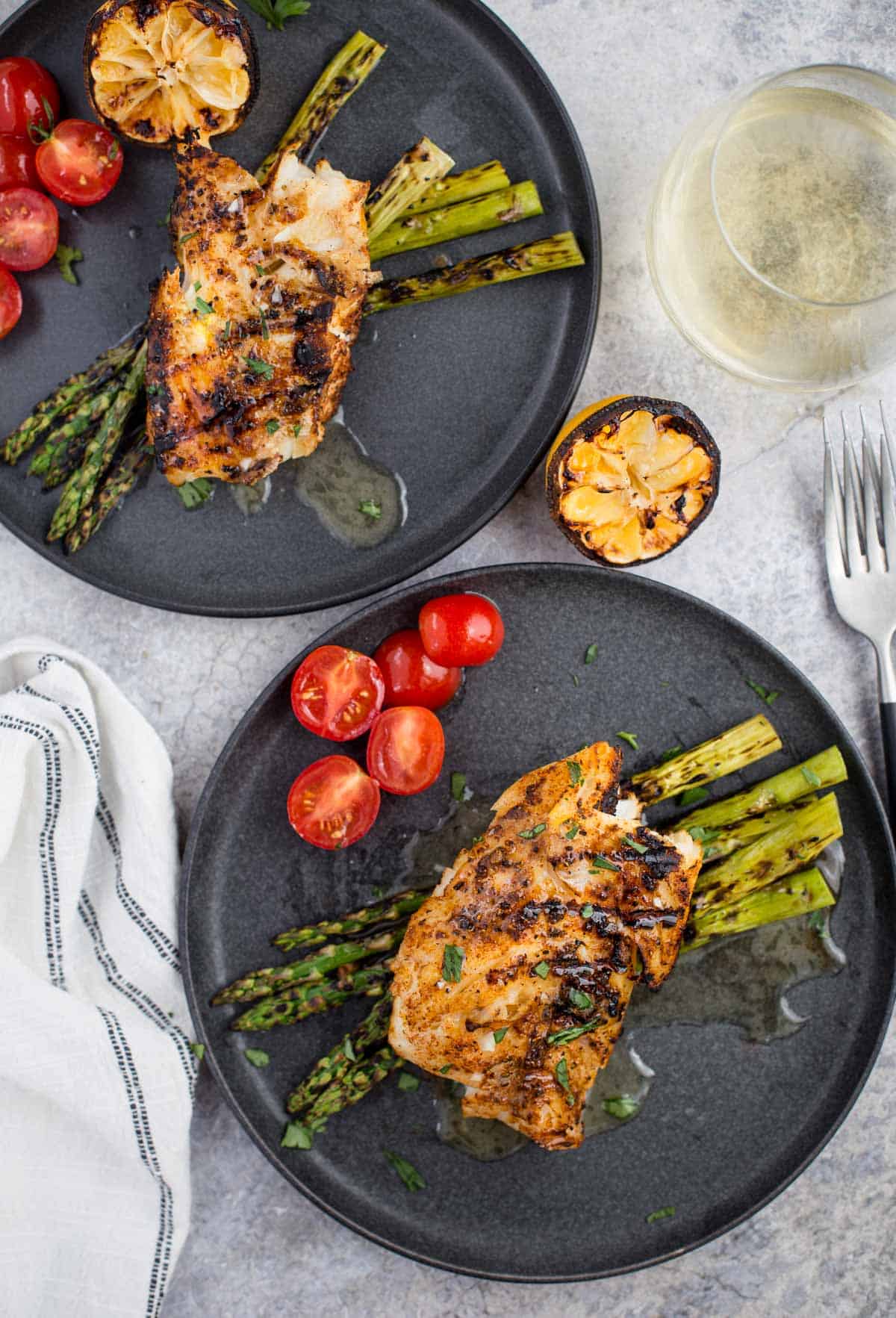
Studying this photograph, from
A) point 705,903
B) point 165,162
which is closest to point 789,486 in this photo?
point 705,903

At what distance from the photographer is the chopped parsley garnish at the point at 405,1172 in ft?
12.2

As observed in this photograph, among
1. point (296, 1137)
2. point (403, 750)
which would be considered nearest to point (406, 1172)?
point (296, 1137)

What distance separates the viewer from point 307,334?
3.48 m

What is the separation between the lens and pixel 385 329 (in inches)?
152

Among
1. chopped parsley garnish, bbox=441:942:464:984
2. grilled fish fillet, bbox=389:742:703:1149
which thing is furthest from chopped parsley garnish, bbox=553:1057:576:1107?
chopped parsley garnish, bbox=441:942:464:984

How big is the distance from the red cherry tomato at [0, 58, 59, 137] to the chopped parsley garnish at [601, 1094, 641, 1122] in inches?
159

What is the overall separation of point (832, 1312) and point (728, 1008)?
1312mm

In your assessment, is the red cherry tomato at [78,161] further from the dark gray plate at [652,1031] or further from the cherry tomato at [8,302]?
the dark gray plate at [652,1031]

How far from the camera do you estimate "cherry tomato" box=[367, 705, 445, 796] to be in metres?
3.63

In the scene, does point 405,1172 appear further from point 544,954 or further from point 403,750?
point 403,750

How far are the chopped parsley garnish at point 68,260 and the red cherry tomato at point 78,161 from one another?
163mm

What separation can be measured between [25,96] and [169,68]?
2.01ft

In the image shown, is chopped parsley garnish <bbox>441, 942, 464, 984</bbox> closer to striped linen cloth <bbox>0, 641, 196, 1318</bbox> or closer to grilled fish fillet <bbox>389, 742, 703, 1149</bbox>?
grilled fish fillet <bbox>389, 742, 703, 1149</bbox>

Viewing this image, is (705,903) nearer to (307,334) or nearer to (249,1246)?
(249,1246)
